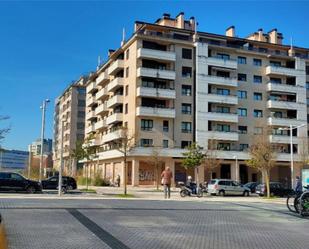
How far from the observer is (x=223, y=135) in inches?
Result: 2616

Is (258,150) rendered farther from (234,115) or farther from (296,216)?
(234,115)

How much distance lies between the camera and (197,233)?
11.4m

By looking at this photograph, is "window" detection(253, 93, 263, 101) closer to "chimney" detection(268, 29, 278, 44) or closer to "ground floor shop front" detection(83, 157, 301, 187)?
"ground floor shop front" detection(83, 157, 301, 187)

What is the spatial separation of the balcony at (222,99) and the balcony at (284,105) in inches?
254

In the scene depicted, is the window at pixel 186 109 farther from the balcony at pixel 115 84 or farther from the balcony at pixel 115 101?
the balcony at pixel 115 84

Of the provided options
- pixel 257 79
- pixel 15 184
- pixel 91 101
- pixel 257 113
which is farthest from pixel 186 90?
pixel 15 184

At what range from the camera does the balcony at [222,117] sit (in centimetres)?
6662

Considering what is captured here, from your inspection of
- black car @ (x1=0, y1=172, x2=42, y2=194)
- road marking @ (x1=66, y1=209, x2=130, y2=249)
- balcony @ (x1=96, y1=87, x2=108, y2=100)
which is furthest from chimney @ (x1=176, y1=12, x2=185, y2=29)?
road marking @ (x1=66, y1=209, x2=130, y2=249)

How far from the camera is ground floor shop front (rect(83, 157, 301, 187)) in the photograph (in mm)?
62594

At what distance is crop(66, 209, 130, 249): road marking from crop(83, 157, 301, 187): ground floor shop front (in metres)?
44.2

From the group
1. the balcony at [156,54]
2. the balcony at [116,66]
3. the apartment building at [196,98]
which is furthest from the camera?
the balcony at [116,66]

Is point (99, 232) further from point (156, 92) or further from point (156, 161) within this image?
point (156, 92)

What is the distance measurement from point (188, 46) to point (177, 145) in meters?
14.6

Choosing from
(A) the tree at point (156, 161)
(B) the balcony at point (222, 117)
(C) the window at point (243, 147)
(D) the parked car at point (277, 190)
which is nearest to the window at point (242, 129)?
(C) the window at point (243, 147)
